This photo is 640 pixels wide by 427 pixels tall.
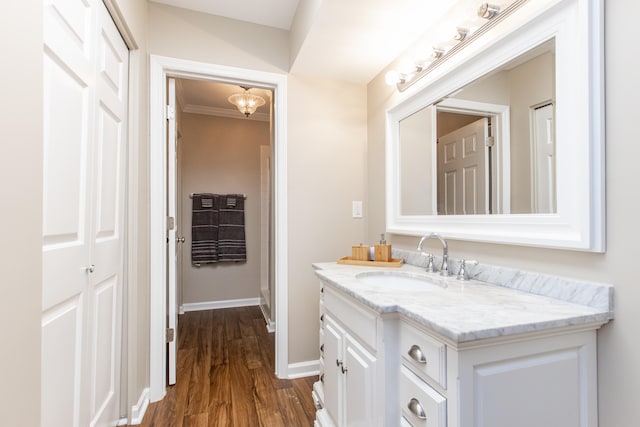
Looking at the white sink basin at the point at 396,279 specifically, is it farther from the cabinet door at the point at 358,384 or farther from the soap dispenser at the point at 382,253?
the cabinet door at the point at 358,384

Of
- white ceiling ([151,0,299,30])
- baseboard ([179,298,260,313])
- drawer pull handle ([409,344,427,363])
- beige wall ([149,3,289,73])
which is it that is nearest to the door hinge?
beige wall ([149,3,289,73])

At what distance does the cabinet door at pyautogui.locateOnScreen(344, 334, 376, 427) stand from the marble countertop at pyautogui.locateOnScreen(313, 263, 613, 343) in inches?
8.8

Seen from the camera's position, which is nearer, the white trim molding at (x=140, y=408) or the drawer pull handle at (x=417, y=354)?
the drawer pull handle at (x=417, y=354)

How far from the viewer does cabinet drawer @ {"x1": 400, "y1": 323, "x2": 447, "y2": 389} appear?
0.78 meters

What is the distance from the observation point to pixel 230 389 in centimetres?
192

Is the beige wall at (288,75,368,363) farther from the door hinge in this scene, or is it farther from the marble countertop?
the marble countertop

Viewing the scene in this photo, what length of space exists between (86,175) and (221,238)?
2.56m

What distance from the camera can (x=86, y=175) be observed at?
46.0 inches

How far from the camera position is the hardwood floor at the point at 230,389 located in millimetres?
1644

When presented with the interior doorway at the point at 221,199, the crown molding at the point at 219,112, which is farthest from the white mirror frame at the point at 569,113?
the crown molding at the point at 219,112

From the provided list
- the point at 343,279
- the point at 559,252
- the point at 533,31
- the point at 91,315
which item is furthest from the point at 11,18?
the point at 559,252

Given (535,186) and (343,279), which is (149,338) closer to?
(343,279)

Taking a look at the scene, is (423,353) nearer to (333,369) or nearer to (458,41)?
(333,369)

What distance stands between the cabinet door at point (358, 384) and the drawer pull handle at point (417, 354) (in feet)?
0.62
